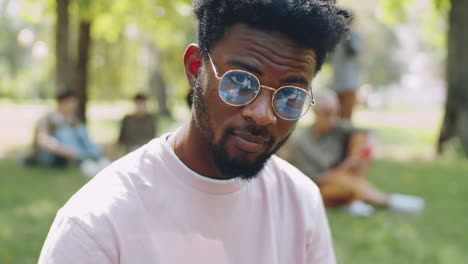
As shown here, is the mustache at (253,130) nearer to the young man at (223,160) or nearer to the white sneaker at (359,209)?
the young man at (223,160)

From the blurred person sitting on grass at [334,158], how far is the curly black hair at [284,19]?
15.1 ft

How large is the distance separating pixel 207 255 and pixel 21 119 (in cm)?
2519

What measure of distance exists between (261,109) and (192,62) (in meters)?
0.35

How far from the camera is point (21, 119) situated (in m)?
25.1

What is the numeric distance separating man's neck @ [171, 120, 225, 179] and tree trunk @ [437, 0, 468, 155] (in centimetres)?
1108

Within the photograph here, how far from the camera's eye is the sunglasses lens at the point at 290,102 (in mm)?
1800

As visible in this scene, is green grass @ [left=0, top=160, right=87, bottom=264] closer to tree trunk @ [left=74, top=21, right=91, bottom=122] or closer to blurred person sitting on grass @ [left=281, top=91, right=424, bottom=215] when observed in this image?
blurred person sitting on grass @ [left=281, top=91, right=424, bottom=215]

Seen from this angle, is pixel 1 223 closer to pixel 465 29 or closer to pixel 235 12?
pixel 235 12

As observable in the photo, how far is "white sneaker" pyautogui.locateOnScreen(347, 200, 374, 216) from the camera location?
21.2 ft

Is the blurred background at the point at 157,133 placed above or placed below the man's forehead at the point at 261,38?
below

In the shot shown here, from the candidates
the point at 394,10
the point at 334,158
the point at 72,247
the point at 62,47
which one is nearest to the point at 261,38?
the point at 72,247

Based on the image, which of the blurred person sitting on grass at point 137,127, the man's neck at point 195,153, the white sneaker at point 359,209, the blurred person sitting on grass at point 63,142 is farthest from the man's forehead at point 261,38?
the blurred person sitting on grass at point 137,127

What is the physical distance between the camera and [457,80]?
40.2 ft

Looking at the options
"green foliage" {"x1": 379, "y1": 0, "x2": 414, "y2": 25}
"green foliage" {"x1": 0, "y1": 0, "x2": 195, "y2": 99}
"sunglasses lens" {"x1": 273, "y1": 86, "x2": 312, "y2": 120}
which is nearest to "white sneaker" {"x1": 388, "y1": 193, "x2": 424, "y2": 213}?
"green foliage" {"x1": 0, "y1": 0, "x2": 195, "y2": 99}
